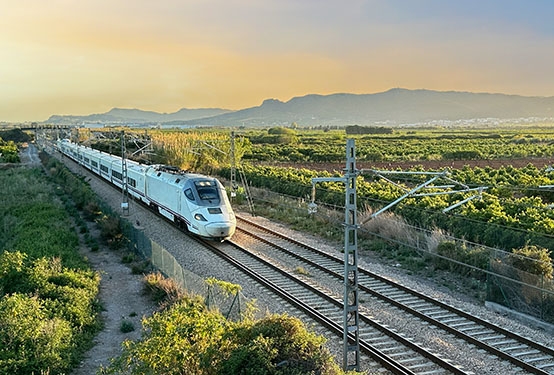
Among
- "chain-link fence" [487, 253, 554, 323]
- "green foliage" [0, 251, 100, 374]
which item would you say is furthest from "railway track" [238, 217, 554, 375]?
"green foliage" [0, 251, 100, 374]

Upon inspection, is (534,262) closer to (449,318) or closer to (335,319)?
(449,318)

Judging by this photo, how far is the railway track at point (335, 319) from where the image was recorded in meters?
11.9

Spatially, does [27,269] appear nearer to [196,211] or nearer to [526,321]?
[196,211]

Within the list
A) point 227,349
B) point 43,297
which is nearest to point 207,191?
point 43,297

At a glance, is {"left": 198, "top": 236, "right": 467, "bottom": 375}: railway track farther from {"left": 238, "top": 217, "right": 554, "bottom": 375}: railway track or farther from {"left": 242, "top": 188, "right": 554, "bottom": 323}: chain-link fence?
{"left": 242, "top": 188, "right": 554, "bottom": 323}: chain-link fence

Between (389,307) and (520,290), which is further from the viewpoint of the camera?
(389,307)

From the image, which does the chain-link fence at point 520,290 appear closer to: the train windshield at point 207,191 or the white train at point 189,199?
the white train at point 189,199

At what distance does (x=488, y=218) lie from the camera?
21.9 meters

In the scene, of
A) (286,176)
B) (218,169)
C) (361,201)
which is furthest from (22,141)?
(361,201)

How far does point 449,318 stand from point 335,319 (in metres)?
3.39

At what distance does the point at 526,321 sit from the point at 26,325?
14.0 m

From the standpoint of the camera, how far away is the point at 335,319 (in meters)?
15.1

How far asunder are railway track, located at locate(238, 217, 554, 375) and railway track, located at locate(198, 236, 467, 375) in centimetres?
141

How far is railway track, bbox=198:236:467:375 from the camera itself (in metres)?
11.9
